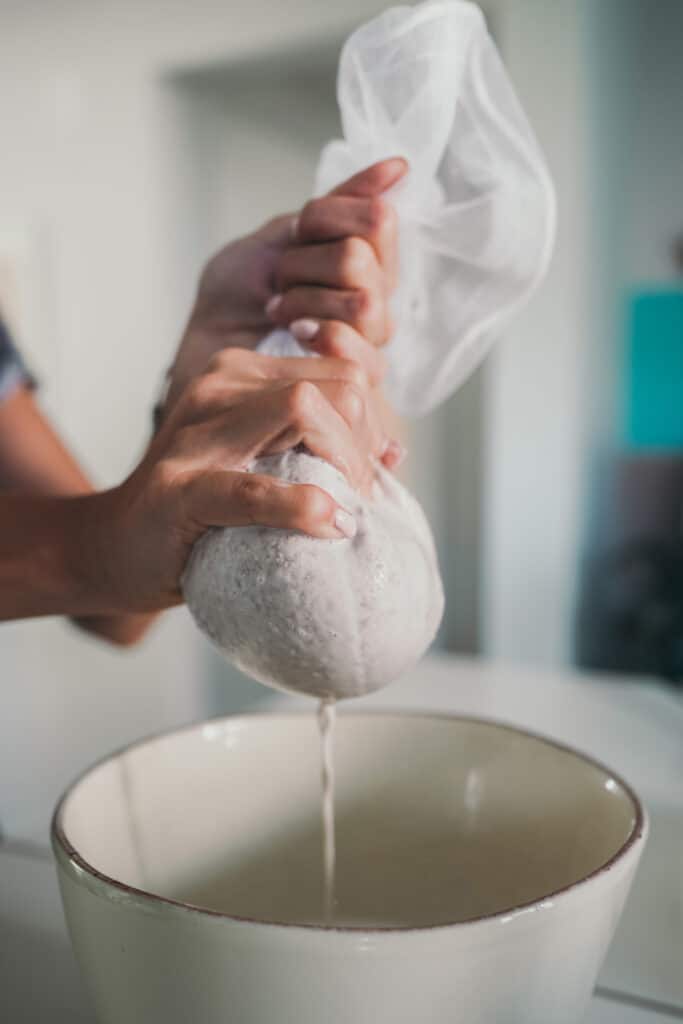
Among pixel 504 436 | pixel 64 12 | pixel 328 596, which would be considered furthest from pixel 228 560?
pixel 64 12

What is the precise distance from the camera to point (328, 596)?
36cm

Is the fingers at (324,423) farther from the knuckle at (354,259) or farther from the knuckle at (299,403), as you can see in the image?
the knuckle at (354,259)

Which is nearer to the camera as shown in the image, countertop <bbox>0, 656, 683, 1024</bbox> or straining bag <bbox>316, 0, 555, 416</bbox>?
countertop <bbox>0, 656, 683, 1024</bbox>

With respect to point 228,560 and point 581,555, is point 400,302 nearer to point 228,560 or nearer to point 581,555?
point 228,560

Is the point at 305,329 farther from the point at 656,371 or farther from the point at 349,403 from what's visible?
the point at 656,371

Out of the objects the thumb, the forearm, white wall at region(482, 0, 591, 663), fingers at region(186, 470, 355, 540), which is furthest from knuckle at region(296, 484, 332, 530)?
white wall at region(482, 0, 591, 663)

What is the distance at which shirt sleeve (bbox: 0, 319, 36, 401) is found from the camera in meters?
0.90

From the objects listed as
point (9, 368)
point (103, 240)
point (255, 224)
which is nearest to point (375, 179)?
point (9, 368)

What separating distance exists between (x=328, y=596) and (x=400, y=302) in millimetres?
300

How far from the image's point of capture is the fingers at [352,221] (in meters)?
0.51

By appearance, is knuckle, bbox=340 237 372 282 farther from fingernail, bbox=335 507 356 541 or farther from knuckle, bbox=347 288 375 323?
fingernail, bbox=335 507 356 541

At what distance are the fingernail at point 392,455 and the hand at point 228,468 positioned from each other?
0.09 feet

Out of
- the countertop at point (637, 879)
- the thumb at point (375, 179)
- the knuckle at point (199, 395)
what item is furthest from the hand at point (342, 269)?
the countertop at point (637, 879)

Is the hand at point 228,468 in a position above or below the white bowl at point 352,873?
above
